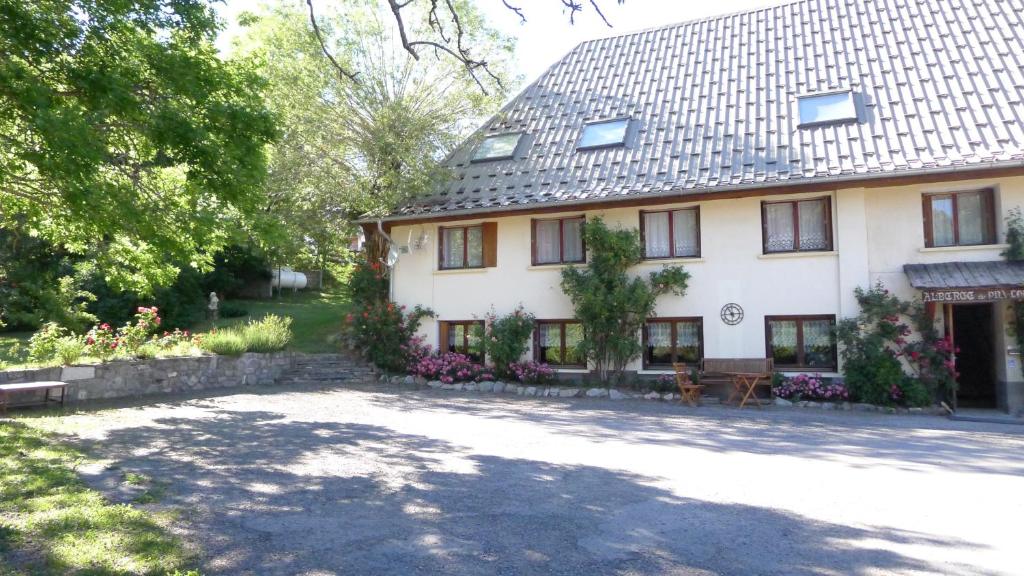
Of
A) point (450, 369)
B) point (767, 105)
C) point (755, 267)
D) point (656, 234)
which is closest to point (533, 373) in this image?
point (450, 369)

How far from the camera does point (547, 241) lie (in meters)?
16.0

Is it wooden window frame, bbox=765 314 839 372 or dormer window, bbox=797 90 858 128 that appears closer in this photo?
wooden window frame, bbox=765 314 839 372

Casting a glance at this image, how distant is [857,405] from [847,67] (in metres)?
8.38

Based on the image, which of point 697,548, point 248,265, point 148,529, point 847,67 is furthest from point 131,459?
point 248,265

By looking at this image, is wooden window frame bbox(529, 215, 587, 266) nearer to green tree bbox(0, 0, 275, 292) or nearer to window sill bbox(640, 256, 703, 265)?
window sill bbox(640, 256, 703, 265)

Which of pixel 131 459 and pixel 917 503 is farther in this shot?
pixel 131 459

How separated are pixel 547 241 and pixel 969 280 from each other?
861 cm

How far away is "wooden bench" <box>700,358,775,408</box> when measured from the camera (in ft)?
42.2

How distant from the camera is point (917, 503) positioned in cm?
558

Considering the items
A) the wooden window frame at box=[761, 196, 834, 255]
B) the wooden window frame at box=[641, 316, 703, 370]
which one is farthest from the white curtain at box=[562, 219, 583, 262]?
the wooden window frame at box=[761, 196, 834, 255]

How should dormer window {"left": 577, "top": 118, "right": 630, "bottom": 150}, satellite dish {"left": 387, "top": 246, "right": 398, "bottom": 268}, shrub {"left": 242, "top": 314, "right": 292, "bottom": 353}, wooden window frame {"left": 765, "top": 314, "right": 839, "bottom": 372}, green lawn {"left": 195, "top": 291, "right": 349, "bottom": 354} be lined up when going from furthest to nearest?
green lawn {"left": 195, "top": 291, "right": 349, "bottom": 354} < satellite dish {"left": 387, "top": 246, "right": 398, "bottom": 268} < dormer window {"left": 577, "top": 118, "right": 630, "bottom": 150} < shrub {"left": 242, "top": 314, "right": 292, "bottom": 353} < wooden window frame {"left": 765, "top": 314, "right": 839, "bottom": 372}

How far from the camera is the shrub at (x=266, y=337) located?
15.5 meters

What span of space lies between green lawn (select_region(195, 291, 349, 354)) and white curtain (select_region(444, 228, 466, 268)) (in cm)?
404

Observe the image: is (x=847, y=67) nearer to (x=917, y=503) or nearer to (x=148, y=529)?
(x=917, y=503)
